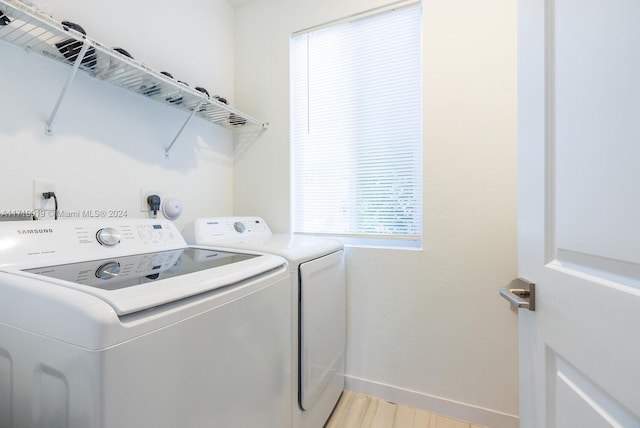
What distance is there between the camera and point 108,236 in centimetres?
102

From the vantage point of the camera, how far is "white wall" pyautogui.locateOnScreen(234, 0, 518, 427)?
138 cm

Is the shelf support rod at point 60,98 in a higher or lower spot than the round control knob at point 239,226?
higher

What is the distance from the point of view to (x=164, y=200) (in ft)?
4.90

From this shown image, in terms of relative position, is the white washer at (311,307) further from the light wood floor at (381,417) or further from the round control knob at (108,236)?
the round control knob at (108,236)

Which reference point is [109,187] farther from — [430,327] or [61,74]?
[430,327]

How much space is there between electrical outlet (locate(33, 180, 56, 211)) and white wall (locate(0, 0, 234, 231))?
0.07 feet

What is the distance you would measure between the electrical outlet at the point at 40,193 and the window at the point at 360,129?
123 cm

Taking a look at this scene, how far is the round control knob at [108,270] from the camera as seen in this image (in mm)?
719

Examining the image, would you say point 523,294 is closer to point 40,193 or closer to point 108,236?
point 108,236

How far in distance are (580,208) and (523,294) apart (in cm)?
30

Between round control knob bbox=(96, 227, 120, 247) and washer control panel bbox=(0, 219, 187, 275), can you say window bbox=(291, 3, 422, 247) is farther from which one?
round control knob bbox=(96, 227, 120, 247)

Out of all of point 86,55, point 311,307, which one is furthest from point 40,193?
point 311,307

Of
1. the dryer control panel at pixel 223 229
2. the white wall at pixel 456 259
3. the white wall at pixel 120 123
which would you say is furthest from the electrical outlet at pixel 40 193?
the white wall at pixel 456 259

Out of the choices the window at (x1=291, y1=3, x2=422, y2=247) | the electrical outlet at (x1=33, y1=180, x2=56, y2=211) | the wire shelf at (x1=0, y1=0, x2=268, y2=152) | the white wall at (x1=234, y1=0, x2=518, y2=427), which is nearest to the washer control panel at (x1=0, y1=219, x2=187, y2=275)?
the electrical outlet at (x1=33, y1=180, x2=56, y2=211)
